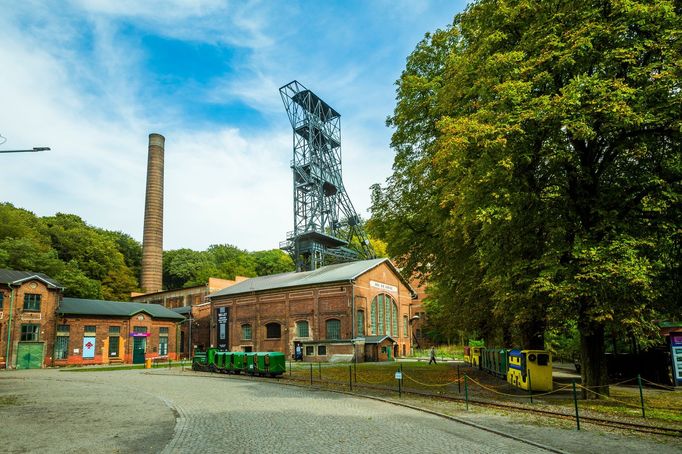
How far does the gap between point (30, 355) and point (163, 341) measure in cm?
1382

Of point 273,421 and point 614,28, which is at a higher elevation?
point 614,28

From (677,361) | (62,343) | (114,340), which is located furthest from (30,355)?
(677,361)

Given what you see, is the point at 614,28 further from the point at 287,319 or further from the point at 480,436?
the point at 287,319

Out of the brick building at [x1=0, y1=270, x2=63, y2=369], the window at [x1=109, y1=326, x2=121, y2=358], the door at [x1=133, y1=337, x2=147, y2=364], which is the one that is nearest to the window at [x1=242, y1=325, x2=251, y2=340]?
the door at [x1=133, y1=337, x2=147, y2=364]

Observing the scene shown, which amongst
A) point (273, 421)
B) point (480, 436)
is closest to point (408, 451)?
point (480, 436)

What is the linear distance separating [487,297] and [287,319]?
1124 inches

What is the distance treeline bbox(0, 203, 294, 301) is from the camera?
200 ft

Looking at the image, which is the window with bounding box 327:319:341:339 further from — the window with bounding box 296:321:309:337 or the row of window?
the window with bounding box 296:321:309:337

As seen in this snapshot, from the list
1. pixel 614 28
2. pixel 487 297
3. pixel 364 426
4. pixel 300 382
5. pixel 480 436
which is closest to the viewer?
pixel 480 436

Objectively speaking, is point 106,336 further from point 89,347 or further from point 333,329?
point 333,329

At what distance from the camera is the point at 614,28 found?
1350cm

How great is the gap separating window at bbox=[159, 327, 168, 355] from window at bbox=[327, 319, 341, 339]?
20798mm

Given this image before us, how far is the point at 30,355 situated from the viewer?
41000 mm

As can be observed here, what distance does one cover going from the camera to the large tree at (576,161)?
42.9 ft
